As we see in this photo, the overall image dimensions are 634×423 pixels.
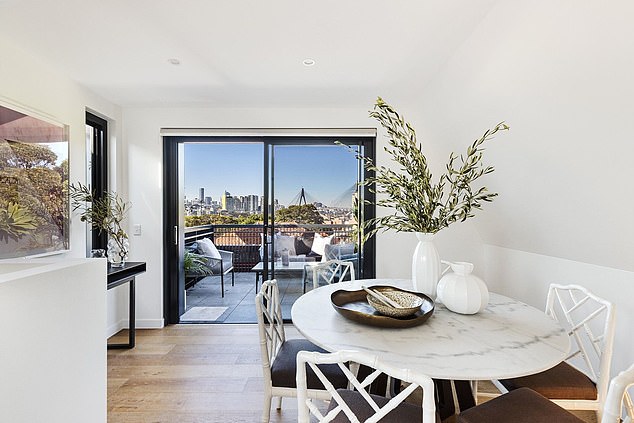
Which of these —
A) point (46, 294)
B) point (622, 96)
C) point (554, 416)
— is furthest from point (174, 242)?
point (622, 96)

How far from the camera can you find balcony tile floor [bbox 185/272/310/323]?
3.84 metres

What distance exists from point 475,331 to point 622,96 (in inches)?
44.0

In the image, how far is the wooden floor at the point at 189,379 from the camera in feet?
7.07

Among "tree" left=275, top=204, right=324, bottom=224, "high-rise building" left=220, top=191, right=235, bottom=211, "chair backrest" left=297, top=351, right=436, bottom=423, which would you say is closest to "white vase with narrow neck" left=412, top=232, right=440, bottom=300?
"chair backrest" left=297, top=351, right=436, bottom=423

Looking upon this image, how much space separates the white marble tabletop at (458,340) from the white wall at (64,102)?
224cm

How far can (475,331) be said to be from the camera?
1.53 meters

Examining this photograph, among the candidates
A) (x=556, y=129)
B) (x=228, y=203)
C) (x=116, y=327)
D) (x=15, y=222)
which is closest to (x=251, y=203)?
(x=228, y=203)

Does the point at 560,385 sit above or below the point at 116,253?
below

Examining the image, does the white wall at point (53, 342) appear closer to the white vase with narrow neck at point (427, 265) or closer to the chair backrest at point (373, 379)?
the chair backrest at point (373, 379)

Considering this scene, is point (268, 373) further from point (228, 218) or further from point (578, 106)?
point (228, 218)

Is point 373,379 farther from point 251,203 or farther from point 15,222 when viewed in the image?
point 251,203

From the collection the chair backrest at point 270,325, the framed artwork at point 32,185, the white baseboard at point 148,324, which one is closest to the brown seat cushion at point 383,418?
the chair backrest at point 270,325

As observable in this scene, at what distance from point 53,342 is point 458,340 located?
145 centimetres

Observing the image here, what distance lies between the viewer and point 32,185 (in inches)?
94.8
